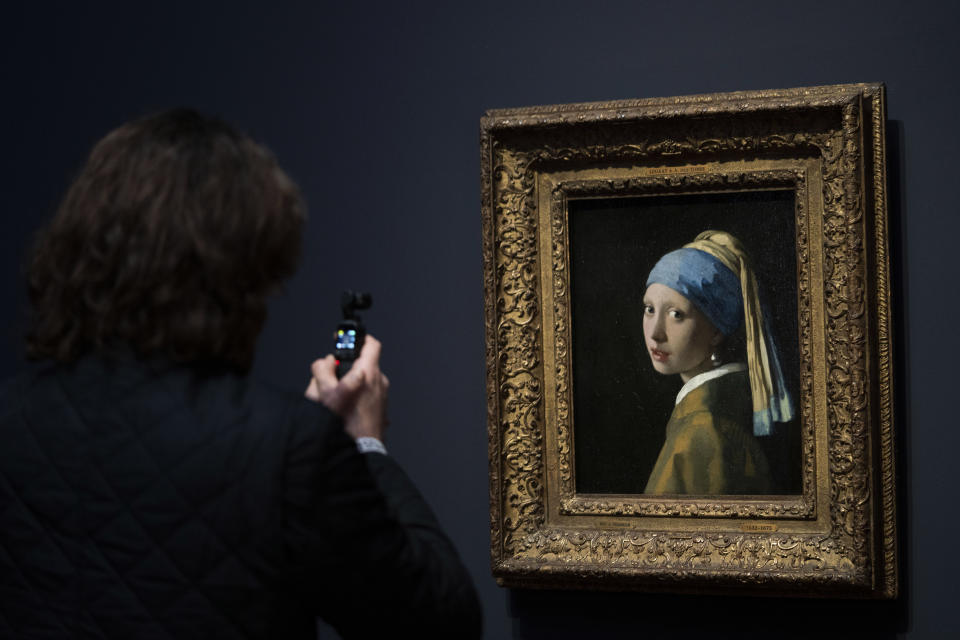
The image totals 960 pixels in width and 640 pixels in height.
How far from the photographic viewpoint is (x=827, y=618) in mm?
2467

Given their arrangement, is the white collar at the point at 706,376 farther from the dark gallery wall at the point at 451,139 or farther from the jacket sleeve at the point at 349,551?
the jacket sleeve at the point at 349,551

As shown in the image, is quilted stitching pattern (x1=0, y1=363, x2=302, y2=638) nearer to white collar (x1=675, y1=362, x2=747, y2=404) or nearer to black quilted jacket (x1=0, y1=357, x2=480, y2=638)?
black quilted jacket (x1=0, y1=357, x2=480, y2=638)

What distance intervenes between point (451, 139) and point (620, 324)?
0.60 metres

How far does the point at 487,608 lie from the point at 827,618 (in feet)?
2.50

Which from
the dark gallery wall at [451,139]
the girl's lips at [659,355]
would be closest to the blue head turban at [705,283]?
the girl's lips at [659,355]

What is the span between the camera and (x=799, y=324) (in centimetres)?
238

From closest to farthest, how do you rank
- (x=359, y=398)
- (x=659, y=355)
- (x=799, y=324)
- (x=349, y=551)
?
(x=349, y=551) → (x=359, y=398) → (x=799, y=324) → (x=659, y=355)

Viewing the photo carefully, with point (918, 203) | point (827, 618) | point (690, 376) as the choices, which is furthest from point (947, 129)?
point (827, 618)

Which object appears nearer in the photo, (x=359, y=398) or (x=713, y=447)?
(x=359, y=398)

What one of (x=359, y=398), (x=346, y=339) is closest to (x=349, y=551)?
(x=359, y=398)

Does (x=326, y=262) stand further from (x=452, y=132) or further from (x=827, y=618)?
(x=827, y=618)

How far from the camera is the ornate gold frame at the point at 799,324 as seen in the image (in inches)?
91.7

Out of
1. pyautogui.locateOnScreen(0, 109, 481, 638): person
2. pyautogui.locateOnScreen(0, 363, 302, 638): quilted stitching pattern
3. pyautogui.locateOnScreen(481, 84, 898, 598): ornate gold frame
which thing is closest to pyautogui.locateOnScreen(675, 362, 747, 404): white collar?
pyautogui.locateOnScreen(481, 84, 898, 598): ornate gold frame

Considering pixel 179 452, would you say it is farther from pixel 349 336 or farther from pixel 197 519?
pixel 349 336
